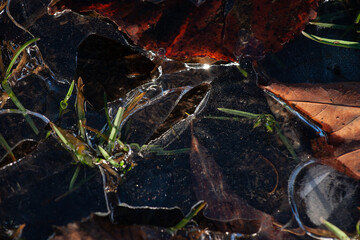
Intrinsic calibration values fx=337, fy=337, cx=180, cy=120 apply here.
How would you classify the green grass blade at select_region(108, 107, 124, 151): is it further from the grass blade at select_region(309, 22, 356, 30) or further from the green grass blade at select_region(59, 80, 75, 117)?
the grass blade at select_region(309, 22, 356, 30)

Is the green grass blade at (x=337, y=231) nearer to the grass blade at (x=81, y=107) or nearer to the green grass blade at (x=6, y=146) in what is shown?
the grass blade at (x=81, y=107)

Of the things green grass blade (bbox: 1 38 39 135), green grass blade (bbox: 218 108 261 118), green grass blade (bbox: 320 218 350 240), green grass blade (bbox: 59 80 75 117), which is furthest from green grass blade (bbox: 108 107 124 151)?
green grass blade (bbox: 320 218 350 240)

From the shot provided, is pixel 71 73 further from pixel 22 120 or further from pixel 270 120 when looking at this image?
pixel 270 120

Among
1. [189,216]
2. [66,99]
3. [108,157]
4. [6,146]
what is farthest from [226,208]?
[6,146]

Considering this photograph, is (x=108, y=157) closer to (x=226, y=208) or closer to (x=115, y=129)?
(x=115, y=129)

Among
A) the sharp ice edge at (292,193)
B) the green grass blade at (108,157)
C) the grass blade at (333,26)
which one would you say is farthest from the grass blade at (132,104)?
the grass blade at (333,26)

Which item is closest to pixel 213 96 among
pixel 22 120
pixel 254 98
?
pixel 254 98
